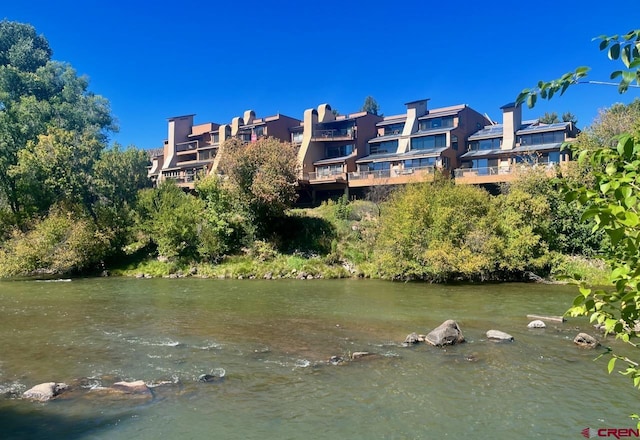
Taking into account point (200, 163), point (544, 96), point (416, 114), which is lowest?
point (544, 96)

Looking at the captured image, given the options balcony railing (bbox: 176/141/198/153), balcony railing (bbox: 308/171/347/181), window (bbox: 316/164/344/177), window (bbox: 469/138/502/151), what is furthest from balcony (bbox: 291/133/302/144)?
window (bbox: 469/138/502/151)

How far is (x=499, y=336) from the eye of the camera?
1675 cm

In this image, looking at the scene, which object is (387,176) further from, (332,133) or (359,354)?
(359,354)

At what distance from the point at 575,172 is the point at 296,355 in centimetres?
3149

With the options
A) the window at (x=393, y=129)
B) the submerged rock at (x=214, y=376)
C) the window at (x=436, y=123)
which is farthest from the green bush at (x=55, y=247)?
the window at (x=436, y=123)

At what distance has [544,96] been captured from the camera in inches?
130

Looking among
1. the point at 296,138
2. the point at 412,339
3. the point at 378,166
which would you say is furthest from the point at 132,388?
the point at 296,138

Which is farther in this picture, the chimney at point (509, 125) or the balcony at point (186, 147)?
the balcony at point (186, 147)

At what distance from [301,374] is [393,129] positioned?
5595 cm

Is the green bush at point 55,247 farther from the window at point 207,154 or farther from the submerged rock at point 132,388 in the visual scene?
the window at point 207,154

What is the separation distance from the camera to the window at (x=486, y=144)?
56062mm

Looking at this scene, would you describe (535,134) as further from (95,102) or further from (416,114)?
(95,102)

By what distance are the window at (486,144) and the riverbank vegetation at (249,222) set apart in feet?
41.2

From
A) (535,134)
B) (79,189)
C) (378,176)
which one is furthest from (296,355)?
(535,134)
